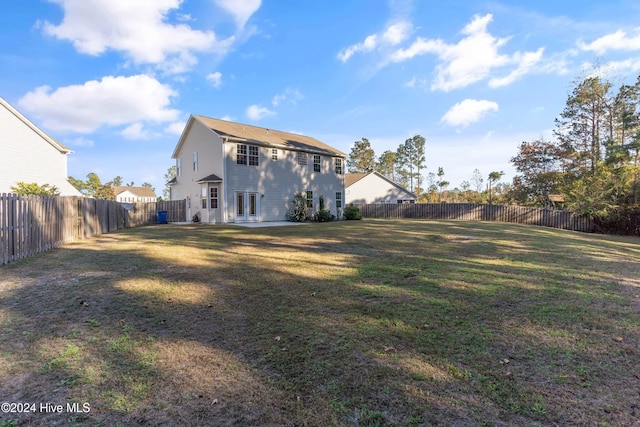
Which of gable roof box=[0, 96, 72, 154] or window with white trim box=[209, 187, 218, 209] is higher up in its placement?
gable roof box=[0, 96, 72, 154]

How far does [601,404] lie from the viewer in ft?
7.27

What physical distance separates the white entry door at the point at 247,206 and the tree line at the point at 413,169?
27626mm

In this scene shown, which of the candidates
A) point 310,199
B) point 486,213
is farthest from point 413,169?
point 310,199

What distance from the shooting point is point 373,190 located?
3584cm

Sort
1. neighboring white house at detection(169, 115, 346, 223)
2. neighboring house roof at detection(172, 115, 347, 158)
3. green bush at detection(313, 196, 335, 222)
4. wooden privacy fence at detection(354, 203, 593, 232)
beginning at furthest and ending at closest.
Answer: green bush at detection(313, 196, 335, 222) → wooden privacy fence at detection(354, 203, 593, 232) → neighboring house roof at detection(172, 115, 347, 158) → neighboring white house at detection(169, 115, 346, 223)

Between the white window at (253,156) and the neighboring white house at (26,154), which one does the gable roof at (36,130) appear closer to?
the neighboring white house at (26,154)

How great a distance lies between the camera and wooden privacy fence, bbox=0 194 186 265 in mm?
6777

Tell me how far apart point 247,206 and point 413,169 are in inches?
1427

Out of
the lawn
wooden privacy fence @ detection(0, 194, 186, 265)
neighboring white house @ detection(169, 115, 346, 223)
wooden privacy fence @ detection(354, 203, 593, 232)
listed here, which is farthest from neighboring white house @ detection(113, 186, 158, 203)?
the lawn

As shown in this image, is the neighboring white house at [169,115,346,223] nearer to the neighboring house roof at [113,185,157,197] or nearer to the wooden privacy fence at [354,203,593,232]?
the wooden privacy fence at [354,203,593,232]

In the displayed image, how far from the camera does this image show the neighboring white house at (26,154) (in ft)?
58.5

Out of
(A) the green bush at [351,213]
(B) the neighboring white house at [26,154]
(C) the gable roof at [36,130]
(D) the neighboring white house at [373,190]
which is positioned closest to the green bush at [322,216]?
(A) the green bush at [351,213]

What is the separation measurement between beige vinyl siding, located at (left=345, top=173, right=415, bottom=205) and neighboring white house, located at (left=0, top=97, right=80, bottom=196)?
83.0ft

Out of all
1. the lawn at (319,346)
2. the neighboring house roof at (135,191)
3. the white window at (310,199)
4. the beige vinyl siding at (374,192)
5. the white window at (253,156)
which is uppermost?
the neighboring house roof at (135,191)
